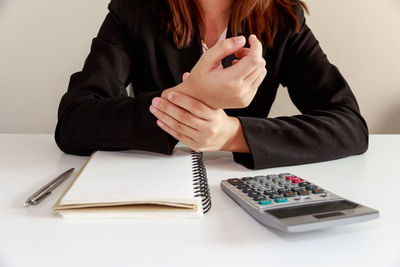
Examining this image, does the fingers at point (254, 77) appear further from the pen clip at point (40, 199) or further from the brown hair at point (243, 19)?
the brown hair at point (243, 19)

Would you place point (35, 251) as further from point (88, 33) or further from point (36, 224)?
point (88, 33)

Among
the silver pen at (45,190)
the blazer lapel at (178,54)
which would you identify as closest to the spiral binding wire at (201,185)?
the silver pen at (45,190)

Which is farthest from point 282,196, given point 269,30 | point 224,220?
point 269,30

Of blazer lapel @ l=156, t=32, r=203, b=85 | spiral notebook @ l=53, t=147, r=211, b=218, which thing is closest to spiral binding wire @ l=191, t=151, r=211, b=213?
spiral notebook @ l=53, t=147, r=211, b=218

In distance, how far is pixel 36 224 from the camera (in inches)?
16.0

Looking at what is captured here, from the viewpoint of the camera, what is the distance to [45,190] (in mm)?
501

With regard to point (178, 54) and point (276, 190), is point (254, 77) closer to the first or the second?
point (276, 190)

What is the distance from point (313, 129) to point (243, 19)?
17.4 inches

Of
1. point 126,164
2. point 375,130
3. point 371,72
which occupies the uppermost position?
point 126,164

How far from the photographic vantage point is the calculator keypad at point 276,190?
0.44 meters

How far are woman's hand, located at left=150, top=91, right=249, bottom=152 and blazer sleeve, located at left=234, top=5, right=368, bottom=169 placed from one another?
0.08ft

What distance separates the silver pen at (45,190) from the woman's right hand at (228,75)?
255 millimetres

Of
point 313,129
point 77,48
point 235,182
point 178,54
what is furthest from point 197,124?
point 77,48

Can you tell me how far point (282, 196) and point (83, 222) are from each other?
0.25m
